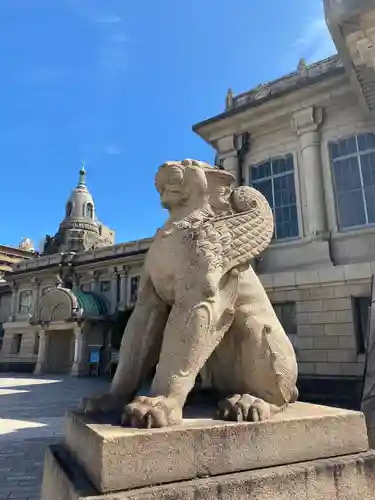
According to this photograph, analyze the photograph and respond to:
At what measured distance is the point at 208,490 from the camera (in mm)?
1522

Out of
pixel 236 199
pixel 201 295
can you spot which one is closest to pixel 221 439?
pixel 201 295

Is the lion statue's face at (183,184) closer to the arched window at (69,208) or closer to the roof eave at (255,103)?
the roof eave at (255,103)

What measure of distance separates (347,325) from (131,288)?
56.1 feet

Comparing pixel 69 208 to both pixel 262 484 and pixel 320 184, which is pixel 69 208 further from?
pixel 262 484

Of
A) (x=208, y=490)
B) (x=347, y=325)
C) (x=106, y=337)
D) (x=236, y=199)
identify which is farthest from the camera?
(x=106, y=337)

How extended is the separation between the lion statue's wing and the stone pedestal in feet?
2.85

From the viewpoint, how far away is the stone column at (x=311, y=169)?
1030 cm

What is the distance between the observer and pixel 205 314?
1.97m

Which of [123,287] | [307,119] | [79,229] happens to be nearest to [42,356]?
[123,287]

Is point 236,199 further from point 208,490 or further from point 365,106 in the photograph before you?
point 365,106

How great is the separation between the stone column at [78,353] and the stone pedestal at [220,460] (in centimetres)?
2090

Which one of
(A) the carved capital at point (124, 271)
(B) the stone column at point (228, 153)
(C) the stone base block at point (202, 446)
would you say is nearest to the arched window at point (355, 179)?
(B) the stone column at point (228, 153)

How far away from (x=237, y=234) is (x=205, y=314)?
1.98 ft

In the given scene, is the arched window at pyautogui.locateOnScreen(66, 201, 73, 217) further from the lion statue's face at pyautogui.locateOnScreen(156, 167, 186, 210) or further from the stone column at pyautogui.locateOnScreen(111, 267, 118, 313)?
the lion statue's face at pyautogui.locateOnScreen(156, 167, 186, 210)
